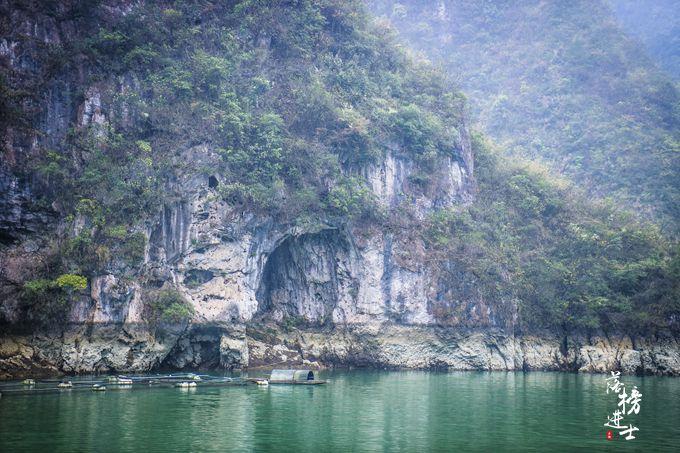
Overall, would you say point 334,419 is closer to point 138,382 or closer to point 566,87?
point 138,382

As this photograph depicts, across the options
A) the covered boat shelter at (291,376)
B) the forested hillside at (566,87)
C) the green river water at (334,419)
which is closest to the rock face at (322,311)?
the covered boat shelter at (291,376)

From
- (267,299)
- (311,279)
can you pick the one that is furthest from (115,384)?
(311,279)

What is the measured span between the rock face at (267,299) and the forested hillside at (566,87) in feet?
56.2

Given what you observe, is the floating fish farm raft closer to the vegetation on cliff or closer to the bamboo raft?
the bamboo raft

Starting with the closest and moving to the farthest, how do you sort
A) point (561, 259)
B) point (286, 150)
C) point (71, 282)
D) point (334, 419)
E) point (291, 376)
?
point (334, 419)
point (71, 282)
point (291, 376)
point (286, 150)
point (561, 259)

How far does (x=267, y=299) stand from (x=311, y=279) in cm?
294

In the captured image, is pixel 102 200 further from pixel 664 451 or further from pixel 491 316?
pixel 664 451

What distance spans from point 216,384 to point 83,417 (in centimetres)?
864

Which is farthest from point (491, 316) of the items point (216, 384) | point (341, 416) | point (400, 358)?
point (341, 416)

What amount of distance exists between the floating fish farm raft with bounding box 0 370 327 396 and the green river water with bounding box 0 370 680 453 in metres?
0.66

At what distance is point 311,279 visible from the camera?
3534 centimetres

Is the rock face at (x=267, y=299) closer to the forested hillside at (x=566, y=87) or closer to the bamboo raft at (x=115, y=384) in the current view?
the bamboo raft at (x=115, y=384)

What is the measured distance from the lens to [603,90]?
200ft

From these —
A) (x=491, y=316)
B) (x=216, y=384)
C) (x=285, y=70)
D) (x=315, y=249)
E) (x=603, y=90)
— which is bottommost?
(x=216, y=384)
